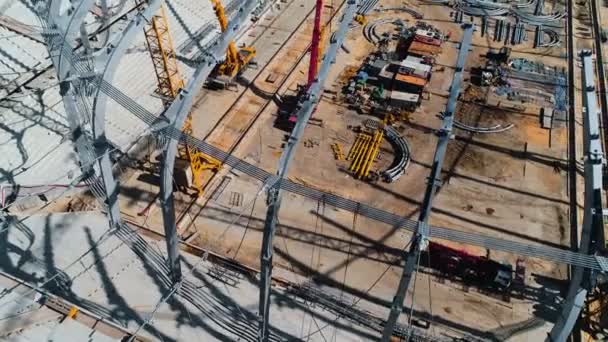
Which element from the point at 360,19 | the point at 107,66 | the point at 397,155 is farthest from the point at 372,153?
the point at 360,19

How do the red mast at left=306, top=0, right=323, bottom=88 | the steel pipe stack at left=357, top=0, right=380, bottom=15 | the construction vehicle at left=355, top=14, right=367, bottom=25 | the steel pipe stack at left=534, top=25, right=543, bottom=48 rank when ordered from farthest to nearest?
the steel pipe stack at left=357, top=0, right=380, bottom=15 → the construction vehicle at left=355, top=14, right=367, bottom=25 → the steel pipe stack at left=534, top=25, right=543, bottom=48 → the red mast at left=306, top=0, right=323, bottom=88

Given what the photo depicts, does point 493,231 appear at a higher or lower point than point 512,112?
lower

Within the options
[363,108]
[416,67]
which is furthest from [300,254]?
[416,67]

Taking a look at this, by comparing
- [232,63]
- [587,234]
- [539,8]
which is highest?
[539,8]

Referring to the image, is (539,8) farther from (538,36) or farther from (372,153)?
(372,153)

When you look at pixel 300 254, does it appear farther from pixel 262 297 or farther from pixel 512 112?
pixel 512 112

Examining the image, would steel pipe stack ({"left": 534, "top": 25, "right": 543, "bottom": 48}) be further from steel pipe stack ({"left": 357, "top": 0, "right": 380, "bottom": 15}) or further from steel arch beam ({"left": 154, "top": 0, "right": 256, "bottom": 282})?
steel arch beam ({"left": 154, "top": 0, "right": 256, "bottom": 282})

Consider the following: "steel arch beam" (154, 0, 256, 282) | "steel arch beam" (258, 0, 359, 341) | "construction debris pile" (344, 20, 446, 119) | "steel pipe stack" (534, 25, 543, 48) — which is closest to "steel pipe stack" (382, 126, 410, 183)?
"construction debris pile" (344, 20, 446, 119)

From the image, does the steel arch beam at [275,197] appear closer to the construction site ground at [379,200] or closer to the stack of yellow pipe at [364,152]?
the construction site ground at [379,200]
